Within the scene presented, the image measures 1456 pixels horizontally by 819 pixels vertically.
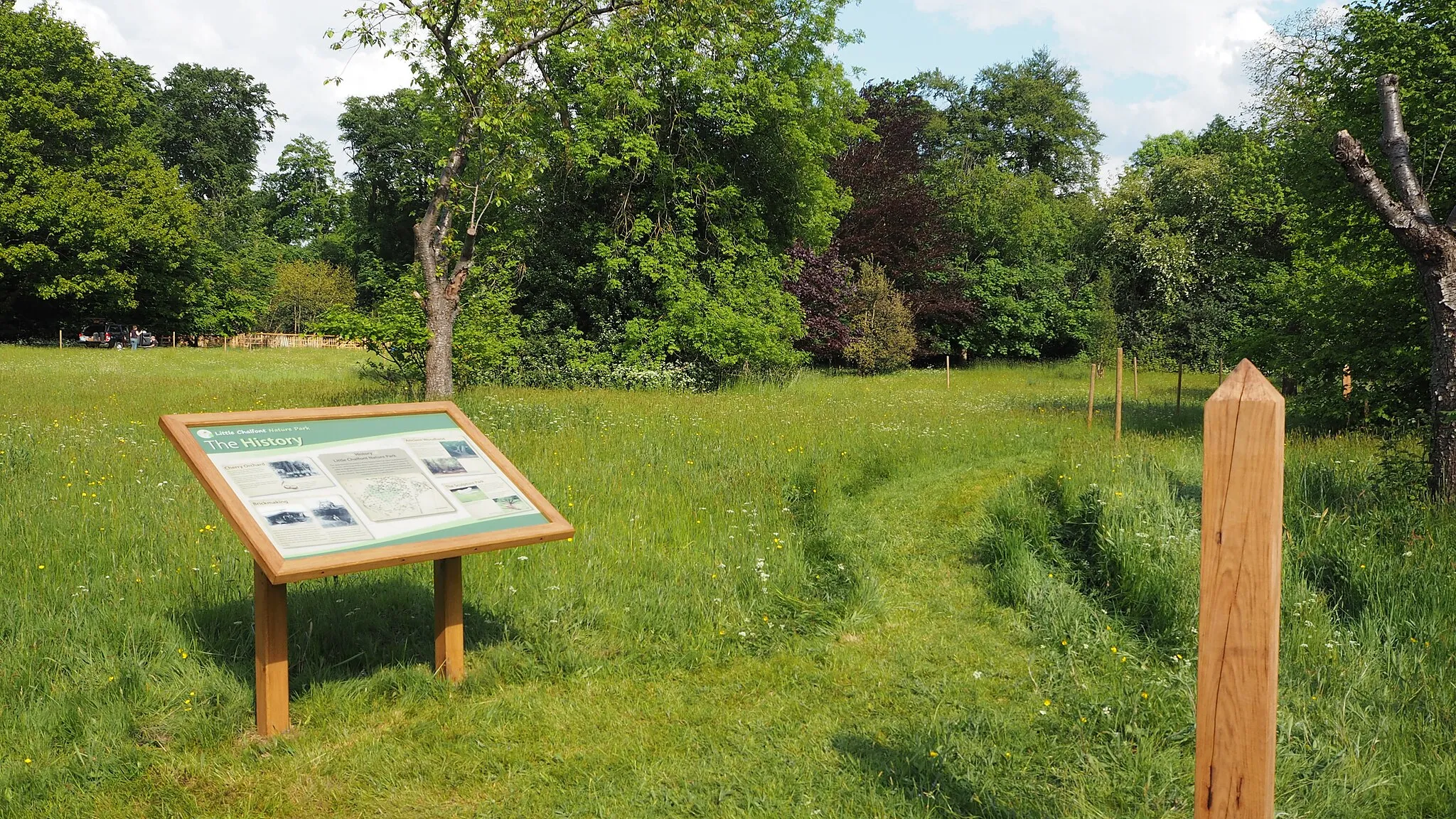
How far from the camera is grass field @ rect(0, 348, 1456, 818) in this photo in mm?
4227

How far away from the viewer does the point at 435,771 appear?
4.47 metres

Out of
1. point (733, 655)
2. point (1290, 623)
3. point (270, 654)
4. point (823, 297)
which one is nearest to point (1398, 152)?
point (1290, 623)

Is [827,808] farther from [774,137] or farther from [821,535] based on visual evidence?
[774,137]

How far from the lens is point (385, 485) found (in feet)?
16.1

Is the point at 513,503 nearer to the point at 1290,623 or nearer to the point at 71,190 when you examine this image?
the point at 1290,623

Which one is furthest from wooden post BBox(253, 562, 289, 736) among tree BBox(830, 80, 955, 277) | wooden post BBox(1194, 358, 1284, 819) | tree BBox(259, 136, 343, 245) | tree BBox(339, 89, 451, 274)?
tree BBox(259, 136, 343, 245)

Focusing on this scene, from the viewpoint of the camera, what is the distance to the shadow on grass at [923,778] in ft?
13.0

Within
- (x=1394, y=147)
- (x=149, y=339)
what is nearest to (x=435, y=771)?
(x=1394, y=147)

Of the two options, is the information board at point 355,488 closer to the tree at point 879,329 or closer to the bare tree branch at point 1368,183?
the bare tree branch at point 1368,183

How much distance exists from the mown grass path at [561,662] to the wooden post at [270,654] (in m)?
0.13

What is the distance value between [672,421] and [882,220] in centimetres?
2524

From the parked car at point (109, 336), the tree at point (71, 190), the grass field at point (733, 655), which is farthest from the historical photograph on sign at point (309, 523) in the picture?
the parked car at point (109, 336)

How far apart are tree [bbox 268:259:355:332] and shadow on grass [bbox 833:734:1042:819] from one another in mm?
58203

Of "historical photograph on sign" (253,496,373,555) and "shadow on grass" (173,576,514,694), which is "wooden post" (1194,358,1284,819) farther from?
"shadow on grass" (173,576,514,694)
